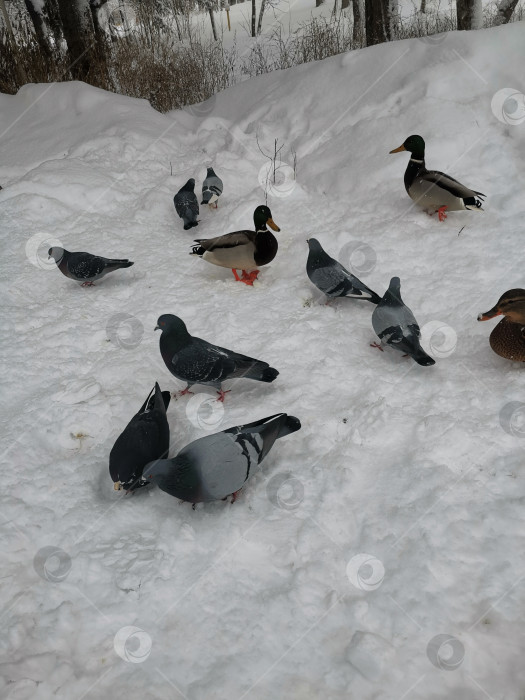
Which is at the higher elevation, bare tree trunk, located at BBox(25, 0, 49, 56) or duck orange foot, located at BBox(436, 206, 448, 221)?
bare tree trunk, located at BBox(25, 0, 49, 56)

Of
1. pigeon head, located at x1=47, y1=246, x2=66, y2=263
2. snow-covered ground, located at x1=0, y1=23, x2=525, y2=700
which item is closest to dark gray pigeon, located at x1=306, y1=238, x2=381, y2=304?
snow-covered ground, located at x1=0, y1=23, x2=525, y2=700

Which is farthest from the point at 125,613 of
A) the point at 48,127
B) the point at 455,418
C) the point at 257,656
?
the point at 48,127

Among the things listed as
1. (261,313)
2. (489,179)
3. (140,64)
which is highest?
(140,64)

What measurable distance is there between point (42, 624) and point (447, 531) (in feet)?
5.29

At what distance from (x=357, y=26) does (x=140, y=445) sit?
10977 millimetres

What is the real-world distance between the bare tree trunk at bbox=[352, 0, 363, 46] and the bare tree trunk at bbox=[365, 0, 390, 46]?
1634 mm

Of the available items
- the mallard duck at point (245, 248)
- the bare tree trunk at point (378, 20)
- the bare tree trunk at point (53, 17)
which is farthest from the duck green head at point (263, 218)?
the bare tree trunk at point (53, 17)

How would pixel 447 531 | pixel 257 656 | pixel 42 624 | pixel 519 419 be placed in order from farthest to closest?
pixel 519 419
pixel 447 531
pixel 42 624
pixel 257 656

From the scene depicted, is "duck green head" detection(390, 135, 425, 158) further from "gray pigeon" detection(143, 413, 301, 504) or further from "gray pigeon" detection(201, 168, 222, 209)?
"gray pigeon" detection(143, 413, 301, 504)

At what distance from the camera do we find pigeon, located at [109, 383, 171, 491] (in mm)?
2453

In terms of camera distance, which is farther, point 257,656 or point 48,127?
point 48,127

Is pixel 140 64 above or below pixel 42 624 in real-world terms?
above

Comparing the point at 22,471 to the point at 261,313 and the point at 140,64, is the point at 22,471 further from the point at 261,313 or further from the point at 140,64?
the point at 140,64

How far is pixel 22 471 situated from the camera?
2.63 m
